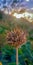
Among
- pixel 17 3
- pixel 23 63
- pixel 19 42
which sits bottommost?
pixel 23 63

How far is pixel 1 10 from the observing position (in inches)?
72.8

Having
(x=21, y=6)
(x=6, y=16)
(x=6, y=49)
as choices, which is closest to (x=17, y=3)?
(x=21, y=6)

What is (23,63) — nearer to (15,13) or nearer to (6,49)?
(6,49)

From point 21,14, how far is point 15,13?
62 millimetres

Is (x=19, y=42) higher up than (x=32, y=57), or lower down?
higher up

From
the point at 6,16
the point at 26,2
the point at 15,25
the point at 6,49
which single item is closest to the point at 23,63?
the point at 6,49

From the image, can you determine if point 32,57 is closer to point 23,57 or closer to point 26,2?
point 23,57

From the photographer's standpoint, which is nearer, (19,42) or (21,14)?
(19,42)

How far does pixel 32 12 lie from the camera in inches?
71.7

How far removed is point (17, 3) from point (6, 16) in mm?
175

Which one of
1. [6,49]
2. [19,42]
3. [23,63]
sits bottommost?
[23,63]

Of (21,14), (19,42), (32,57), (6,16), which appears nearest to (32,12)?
(21,14)

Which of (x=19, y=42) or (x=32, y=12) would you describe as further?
(x=32, y=12)

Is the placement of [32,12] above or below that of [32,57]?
above
